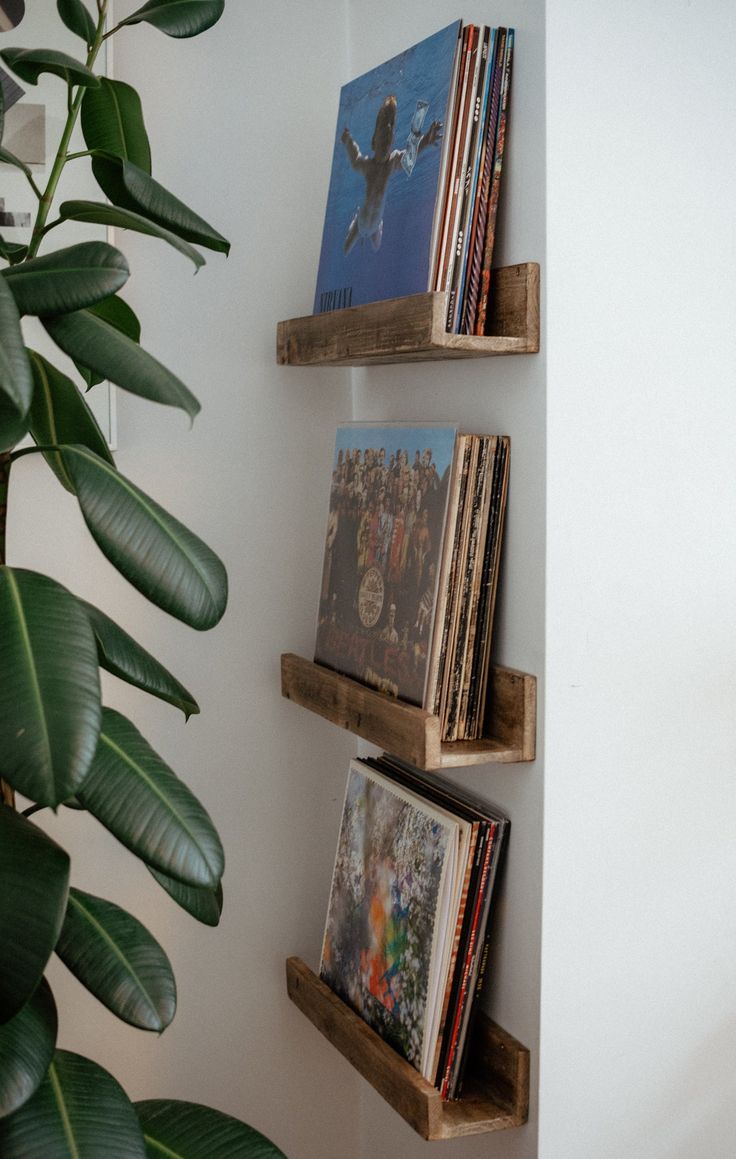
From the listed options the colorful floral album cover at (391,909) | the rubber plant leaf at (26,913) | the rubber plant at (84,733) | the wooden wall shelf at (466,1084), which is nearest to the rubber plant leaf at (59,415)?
the rubber plant at (84,733)

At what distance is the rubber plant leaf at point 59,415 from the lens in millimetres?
1062

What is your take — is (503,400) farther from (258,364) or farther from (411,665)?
(258,364)

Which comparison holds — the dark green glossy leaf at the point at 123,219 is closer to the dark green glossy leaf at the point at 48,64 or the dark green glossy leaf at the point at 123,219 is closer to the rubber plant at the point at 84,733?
the rubber plant at the point at 84,733

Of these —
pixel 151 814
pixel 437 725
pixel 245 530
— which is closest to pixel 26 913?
pixel 151 814

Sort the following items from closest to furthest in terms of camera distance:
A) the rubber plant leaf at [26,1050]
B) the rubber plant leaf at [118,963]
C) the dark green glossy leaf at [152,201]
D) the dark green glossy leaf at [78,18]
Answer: the rubber plant leaf at [26,1050] < the rubber plant leaf at [118,963] < the dark green glossy leaf at [152,201] < the dark green glossy leaf at [78,18]

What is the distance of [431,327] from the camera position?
121 cm

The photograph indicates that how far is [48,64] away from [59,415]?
313 millimetres

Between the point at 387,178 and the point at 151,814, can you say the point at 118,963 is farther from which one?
the point at 387,178

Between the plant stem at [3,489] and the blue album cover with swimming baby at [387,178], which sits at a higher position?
the blue album cover with swimming baby at [387,178]

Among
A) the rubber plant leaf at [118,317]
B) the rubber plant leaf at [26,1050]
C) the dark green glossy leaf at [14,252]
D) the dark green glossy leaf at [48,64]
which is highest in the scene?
the dark green glossy leaf at [48,64]

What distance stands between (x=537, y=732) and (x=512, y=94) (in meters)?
0.71

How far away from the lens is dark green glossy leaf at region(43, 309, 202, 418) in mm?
860

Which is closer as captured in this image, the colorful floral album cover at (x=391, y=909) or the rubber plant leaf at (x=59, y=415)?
the rubber plant leaf at (x=59, y=415)

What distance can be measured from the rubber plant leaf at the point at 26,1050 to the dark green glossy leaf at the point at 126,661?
28 centimetres
